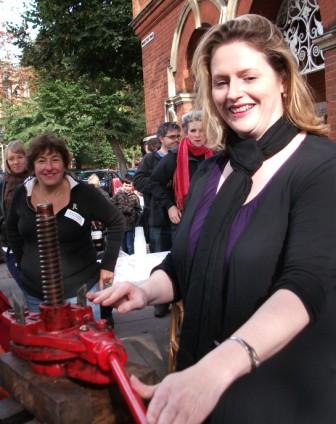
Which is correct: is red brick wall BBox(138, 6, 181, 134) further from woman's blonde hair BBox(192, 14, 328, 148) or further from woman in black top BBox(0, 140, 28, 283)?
woman's blonde hair BBox(192, 14, 328, 148)

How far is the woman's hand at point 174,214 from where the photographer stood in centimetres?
489

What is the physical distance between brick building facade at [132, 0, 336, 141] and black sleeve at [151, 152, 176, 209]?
6.22 feet

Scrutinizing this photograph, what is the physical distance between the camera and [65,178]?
3322 millimetres

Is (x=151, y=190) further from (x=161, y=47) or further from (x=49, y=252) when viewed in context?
(x=161, y=47)

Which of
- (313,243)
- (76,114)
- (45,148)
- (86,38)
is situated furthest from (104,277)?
(76,114)

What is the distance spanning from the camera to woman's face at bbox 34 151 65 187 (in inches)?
127

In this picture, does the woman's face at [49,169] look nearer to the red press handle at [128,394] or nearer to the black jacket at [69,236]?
the black jacket at [69,236]

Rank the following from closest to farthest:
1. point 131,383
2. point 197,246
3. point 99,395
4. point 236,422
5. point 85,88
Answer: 1. point 131,383
2. point 99,395
3. point 236,422
4. point 197,246
5. point 85,88

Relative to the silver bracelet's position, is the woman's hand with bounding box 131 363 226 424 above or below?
below

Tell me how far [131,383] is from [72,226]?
7.25 feet

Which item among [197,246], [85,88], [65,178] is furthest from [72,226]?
[85,88]

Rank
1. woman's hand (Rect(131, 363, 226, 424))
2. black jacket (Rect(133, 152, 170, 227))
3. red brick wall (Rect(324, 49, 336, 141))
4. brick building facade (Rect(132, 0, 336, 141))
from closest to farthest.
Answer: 1. woman's hand (Rect(131, 363, 226, 424))
2. black jacket (Rect(133, 152, 170, 227))
3. red brick wall (Rect(324, 49, 336, 141))
4. brick building facade (Rect(132, 0, 336, 141))

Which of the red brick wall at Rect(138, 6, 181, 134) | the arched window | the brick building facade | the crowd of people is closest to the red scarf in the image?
the brick building facade

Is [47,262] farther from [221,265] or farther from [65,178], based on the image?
[65,178]
